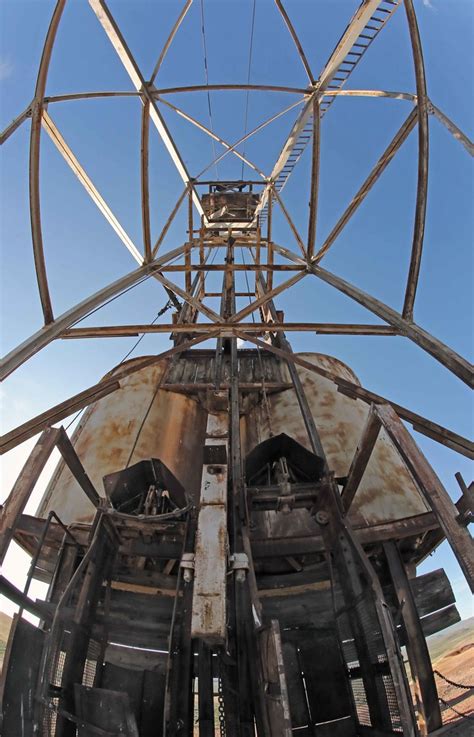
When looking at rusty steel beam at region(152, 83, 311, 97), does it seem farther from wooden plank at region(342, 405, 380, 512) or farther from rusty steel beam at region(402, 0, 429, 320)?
wooden plank at region(342, 405, 380, 512)

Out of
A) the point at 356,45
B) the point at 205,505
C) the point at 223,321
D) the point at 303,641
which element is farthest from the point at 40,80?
the point at 303,641

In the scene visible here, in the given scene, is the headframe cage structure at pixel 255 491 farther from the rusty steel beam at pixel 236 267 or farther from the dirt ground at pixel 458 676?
the dirt ground at pixel 458 676

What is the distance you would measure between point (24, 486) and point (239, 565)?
104 inches

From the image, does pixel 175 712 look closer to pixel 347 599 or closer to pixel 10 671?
pixel 10 671

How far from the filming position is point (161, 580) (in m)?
7.49

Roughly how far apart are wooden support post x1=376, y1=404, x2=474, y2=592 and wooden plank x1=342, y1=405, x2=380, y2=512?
42 cm

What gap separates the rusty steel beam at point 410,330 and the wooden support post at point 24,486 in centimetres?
507

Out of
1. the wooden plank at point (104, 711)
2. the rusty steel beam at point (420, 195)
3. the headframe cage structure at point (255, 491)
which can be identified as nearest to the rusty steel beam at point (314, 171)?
the headframe cage structure at point (255, 491)

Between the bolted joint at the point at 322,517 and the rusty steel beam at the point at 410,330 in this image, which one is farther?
the bolted joint at the point at 322,517

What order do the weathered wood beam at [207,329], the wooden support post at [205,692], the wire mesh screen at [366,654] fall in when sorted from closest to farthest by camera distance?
the wooden support post at [205,692], the wire mesh screen at [366,654], the weathered wood beam at [207,329]

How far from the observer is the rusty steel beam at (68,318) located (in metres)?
5.31

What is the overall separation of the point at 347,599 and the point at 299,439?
449 centimetres

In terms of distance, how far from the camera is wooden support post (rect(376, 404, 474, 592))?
11.9ft

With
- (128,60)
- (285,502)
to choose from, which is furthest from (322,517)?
(128,60)
